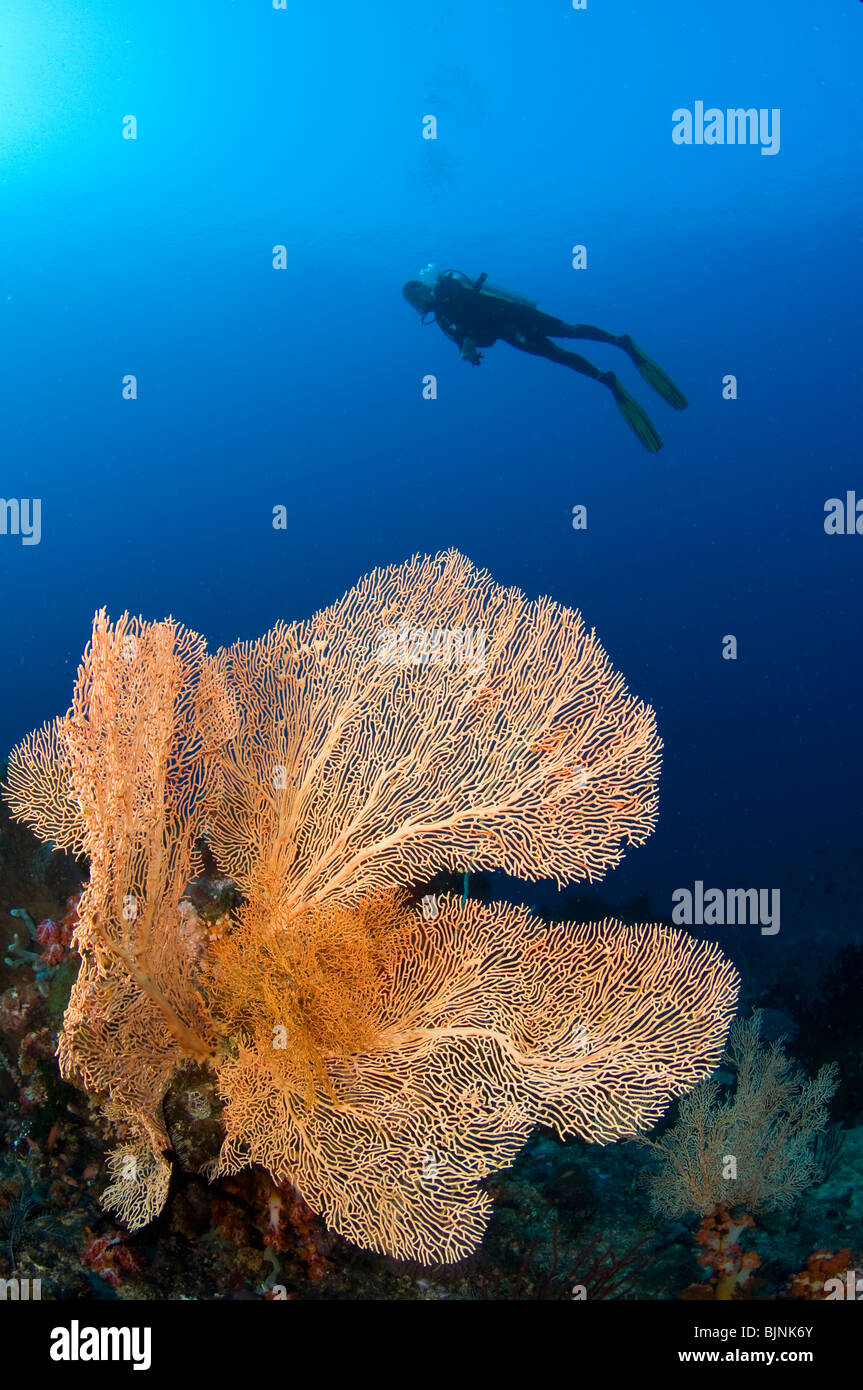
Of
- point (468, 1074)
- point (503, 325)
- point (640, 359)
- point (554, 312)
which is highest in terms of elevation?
point (554, 312)

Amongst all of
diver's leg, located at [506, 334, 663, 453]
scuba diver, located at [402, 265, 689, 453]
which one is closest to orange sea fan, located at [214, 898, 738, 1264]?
scuba diver, located at [402, 265, 689, 453]

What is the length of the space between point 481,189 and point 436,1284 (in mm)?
49454

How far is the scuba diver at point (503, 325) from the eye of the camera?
1115cm

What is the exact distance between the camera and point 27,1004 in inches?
198

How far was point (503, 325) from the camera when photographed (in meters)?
11.7

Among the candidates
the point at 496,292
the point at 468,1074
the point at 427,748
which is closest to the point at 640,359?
the point at 496,292

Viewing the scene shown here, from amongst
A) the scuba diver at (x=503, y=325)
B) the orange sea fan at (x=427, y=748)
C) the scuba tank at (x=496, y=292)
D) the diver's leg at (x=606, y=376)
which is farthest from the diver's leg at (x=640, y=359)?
the orange sea fan at (x=427, y=748)

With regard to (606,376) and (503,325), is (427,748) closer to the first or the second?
(503,325)

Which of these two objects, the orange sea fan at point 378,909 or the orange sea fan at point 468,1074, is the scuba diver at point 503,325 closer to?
the orange sea fan at point 378,909

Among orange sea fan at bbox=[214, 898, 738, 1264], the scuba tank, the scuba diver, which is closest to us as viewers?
orange sea fan at bbox=[214, 898, 738, 1264]

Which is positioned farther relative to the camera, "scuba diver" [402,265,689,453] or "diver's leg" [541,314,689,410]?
"diver's leg" [541,314,689,410]

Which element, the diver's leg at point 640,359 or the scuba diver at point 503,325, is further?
the diver's leg at point 640,359

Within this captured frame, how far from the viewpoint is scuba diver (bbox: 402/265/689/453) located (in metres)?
11.1

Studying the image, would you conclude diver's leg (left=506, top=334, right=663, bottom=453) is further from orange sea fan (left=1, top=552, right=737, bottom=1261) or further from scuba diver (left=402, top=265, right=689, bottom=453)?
orange sea fan (left=1, top=552, right=737, bottom=1261)
